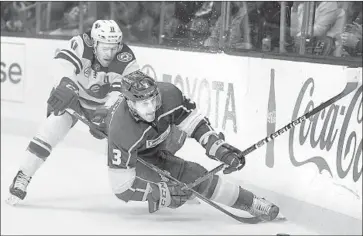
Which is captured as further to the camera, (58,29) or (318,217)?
(58,29)

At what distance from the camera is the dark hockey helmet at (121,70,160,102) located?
3.94 metres

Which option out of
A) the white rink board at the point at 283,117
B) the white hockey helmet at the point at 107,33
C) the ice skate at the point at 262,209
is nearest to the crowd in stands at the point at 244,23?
the white rink board at the point at 283,117

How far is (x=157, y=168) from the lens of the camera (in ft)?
14.5

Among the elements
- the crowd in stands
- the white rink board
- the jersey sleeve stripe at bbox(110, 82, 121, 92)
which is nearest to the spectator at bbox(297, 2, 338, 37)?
the crowd in stands

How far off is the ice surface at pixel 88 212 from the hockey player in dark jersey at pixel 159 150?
0.41ft

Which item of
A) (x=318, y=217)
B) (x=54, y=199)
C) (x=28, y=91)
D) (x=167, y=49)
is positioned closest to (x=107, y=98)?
(x=167, y=49)

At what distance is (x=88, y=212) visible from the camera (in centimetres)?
482

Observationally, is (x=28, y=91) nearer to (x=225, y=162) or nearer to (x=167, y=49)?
(x=167, y=49)

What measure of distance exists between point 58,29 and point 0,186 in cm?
95

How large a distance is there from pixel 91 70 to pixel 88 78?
0.07m

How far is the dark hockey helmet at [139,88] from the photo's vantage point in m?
3.94

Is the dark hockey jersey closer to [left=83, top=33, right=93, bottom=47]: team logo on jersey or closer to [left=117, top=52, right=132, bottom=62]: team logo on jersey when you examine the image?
[left=117, top=52, right=132, bottom=62]: team logo on jersey

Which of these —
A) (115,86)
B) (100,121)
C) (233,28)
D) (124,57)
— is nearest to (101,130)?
(100,121)

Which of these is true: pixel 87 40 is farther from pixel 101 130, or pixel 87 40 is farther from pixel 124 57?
pixel 101 130
